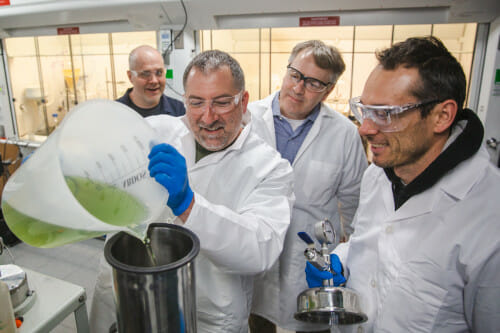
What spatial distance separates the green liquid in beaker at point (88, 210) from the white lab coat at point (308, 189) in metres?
1.13

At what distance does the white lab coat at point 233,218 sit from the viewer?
0.96 meters

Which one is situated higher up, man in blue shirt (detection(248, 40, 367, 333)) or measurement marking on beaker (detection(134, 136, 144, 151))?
measurement marking on beaker (detection(134, 136, 144, 151))

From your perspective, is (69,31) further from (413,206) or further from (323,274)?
(413,206)

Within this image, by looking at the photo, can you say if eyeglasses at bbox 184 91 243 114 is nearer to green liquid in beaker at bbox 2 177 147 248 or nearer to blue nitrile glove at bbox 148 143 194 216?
blue nitrile glove at bbox 148 143 194 216

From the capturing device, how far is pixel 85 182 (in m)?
0.63

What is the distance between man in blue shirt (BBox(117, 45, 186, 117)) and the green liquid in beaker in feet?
5.82

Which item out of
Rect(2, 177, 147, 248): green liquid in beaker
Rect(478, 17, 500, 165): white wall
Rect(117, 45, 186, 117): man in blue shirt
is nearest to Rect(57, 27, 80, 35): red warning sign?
Rect(117, 45, 186, 117): man in blue shirt

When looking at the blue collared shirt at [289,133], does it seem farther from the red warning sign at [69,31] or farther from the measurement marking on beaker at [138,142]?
the red warning sign at [69,31]

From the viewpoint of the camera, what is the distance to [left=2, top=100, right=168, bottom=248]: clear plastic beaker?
56cm

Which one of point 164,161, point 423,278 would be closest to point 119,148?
point 164,161

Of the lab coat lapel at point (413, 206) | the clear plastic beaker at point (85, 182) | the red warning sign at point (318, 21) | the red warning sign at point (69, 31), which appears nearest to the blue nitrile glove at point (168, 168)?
the clear plastic beaker at point (85, 182)

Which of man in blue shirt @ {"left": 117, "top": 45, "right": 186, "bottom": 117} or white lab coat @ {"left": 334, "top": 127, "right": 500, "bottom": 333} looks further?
man in blue shirt @ {"left": 117, "top": 45, "right": 186, "bottom": 117}

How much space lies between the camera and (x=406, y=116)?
3.10ft

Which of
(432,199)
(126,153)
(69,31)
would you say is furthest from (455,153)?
(69,31)
